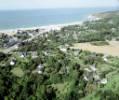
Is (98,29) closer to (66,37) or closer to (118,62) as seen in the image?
(66,37)

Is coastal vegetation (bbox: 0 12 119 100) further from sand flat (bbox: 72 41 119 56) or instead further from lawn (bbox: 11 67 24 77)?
sand flat (bbox: 72 41 119 56)

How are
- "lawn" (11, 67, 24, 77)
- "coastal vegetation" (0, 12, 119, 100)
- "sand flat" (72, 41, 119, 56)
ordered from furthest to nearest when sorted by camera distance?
"sand flat" (72, 41, 119, 56) → "lawn" (11, 67, 24, 77) → "coastal vegetation" (0, 12, 119, 100)

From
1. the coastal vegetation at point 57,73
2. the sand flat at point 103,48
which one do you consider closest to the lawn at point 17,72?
the coastal vegetation at point 57,73

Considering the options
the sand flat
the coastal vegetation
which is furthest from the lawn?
the sand flat

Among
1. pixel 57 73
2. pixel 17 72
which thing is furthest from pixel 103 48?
pixel 17 72

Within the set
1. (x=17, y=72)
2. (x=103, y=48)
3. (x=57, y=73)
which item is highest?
(x=57, y=73)

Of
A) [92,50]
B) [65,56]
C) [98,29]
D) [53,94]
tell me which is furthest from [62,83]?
[98,29]

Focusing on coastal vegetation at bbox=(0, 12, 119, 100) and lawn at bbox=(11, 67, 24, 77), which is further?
lawn at bbox=(11, 67, 24, 77)

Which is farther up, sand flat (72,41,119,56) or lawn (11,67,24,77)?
lawn (11,67,24,77)

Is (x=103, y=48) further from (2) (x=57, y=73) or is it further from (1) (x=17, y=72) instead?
(1) (x=17, y=72)
